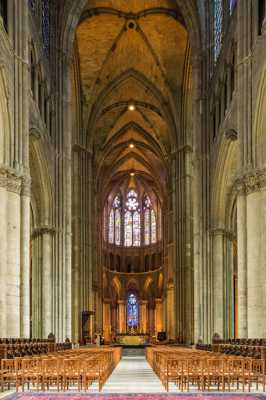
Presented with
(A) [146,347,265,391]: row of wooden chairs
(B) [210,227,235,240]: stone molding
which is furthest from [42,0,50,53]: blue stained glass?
(A) [146,347,265,391]: row of wooden chairs

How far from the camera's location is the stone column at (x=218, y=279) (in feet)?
116

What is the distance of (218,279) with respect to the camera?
35.6 meters

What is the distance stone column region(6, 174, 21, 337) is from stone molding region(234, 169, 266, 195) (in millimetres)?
8492

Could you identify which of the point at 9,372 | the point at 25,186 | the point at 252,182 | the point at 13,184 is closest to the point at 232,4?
the point at 252,182

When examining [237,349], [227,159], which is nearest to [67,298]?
[227,159]

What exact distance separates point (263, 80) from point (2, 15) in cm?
1013

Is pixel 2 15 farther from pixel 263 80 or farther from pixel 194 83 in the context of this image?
pixel 194 83

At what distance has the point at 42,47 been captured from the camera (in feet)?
110

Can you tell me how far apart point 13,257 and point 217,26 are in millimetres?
19690

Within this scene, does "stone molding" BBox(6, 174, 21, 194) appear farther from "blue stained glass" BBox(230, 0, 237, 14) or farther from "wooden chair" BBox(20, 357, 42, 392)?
"blue stained glass" BBox(230, 0, 237, 14)

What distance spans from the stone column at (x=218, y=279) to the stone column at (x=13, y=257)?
46.9 feet

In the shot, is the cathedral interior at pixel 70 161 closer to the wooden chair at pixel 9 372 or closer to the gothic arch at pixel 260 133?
the gothic arch at pixel 260 133

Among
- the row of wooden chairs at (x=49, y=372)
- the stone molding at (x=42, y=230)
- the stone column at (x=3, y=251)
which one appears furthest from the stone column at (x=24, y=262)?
the row of wooden chairs at (x=49, y=372)

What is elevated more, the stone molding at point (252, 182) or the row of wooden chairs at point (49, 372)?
the stone molding at point (252, 182)
